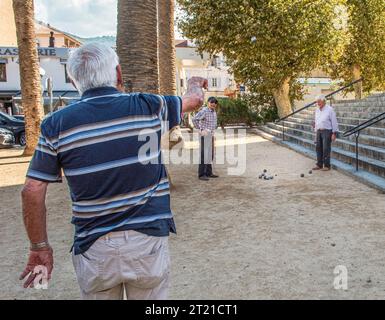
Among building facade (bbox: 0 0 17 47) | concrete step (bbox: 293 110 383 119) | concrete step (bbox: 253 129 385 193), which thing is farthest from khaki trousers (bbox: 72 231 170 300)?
building facade (bbox: 0 0 17 47)

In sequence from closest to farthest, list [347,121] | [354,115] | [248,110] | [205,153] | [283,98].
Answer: [205,153], [347,121], [354,115], [283,98], [248,110]

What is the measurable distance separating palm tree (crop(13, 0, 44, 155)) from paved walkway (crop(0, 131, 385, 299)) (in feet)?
19.8

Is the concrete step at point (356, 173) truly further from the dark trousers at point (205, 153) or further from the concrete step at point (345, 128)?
the dark trousers at point (205, 153)

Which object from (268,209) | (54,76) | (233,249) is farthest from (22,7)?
(54,76)

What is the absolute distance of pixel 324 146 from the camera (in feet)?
38.1

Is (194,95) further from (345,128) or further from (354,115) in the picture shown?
(354,115)

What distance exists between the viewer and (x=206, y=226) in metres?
6.90

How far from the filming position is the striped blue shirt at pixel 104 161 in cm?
228

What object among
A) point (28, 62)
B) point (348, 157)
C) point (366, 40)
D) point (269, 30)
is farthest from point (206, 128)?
point (366, 40)

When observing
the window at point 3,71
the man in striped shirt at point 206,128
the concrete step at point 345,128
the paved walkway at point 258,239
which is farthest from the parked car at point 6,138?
the window at point 3,71

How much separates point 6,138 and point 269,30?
539 inches

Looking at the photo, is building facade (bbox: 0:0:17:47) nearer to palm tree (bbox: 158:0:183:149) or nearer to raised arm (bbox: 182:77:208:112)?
palm tree (bbox: 158:0:183:149)

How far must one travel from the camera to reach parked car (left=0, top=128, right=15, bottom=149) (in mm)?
20734

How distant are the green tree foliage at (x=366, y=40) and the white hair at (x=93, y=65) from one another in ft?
83.5
